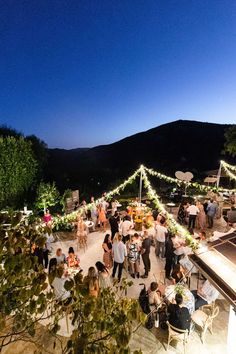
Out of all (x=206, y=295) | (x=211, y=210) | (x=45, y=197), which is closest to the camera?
(x=206, y=295)

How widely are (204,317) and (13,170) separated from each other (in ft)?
41.9

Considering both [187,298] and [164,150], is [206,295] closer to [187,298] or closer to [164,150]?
[187,298]

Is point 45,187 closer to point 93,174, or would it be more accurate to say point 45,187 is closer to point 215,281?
point 215,281

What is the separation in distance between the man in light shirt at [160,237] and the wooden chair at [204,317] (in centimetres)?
340

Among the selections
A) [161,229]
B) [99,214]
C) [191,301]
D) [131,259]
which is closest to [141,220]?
[99,214]

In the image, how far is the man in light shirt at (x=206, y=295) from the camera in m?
7.27

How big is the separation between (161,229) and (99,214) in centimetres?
405

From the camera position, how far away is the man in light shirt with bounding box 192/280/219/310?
286 inches

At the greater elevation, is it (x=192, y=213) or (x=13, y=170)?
(x=13, y=170)

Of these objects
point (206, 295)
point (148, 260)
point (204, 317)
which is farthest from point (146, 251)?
point (204, 317)

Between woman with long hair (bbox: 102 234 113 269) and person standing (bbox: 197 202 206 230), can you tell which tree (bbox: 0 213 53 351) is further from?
person standing (bbox: 197 202 206 230)

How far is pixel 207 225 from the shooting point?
47.5ft

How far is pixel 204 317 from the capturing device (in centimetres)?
684

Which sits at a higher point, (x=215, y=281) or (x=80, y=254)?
(x=215, y=281)
